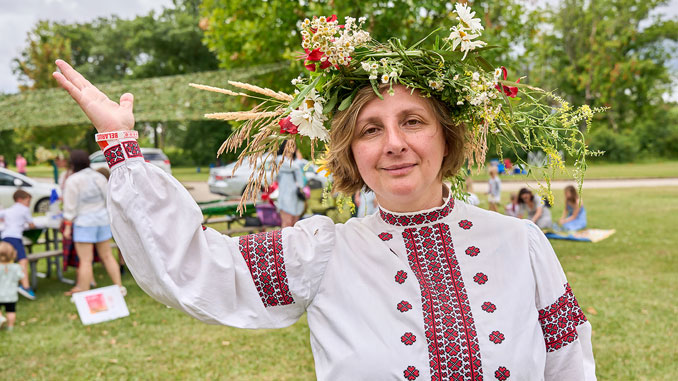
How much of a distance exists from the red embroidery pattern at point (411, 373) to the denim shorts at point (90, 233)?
544 cm

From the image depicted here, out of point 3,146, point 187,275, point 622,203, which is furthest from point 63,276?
point 3,146

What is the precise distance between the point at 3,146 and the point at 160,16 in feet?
44.1

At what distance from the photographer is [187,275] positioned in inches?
53.0

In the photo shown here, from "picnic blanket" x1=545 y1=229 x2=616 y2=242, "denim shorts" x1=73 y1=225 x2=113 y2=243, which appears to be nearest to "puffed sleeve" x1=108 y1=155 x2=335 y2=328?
"denim shorts" x1=73 y1=225 x2=113 y2=243

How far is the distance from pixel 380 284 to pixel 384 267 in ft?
0.19

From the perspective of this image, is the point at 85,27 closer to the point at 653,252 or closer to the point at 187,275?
the point at 653,252

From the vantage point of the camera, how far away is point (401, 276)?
4.91 ft

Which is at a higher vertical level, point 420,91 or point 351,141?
point 420,91

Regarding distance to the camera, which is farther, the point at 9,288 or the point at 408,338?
the point at 9,288

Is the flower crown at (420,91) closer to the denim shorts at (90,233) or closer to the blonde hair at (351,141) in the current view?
the blonde hair at (351,141)

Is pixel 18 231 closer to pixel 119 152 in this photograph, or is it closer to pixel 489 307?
pixel 119 152

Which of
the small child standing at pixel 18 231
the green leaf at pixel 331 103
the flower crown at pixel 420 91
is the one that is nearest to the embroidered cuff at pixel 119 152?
the flower crown at pixel 420 91

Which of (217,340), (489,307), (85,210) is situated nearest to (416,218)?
(489,307)

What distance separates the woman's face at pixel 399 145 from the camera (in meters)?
1.46
